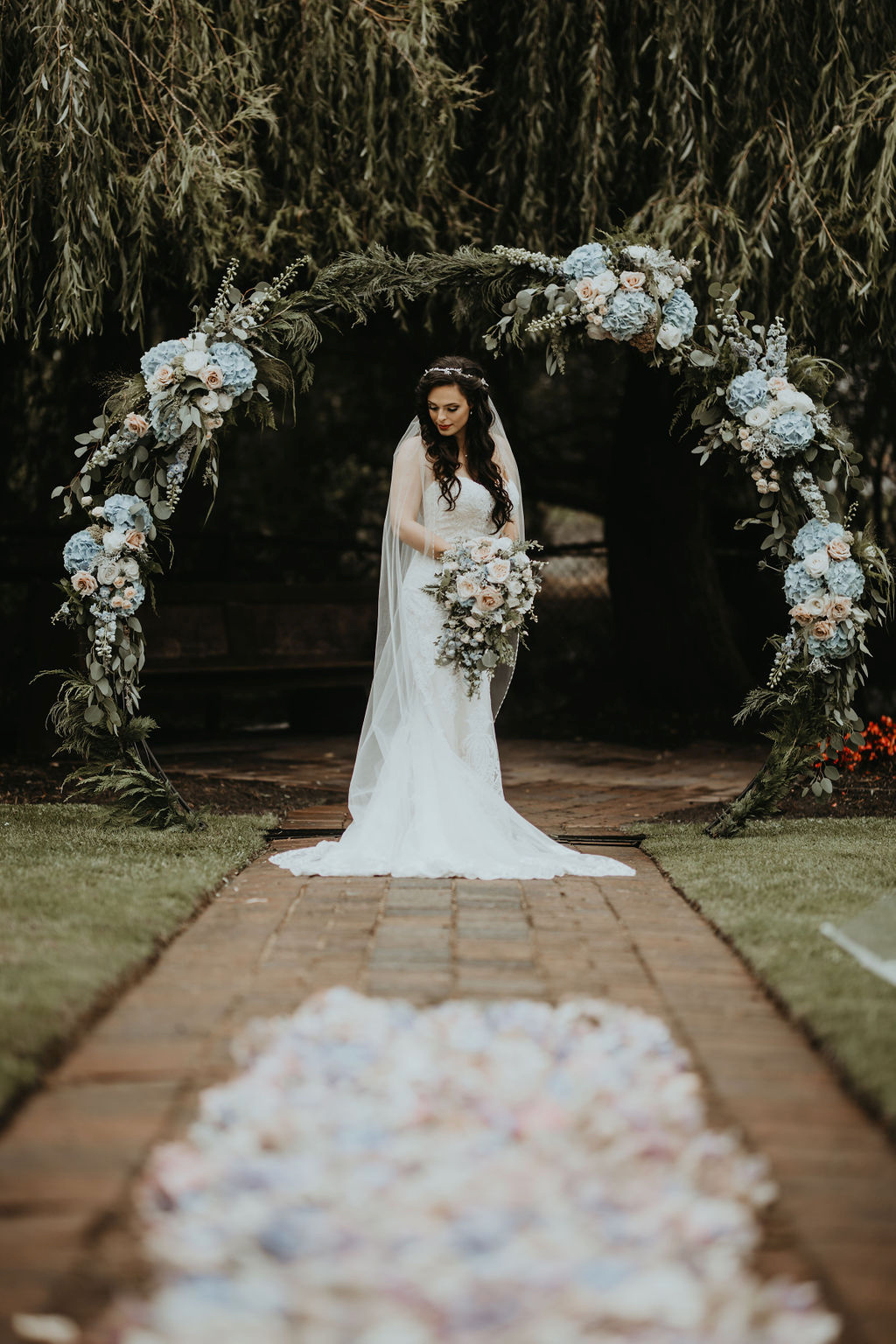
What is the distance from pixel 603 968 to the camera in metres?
3.59

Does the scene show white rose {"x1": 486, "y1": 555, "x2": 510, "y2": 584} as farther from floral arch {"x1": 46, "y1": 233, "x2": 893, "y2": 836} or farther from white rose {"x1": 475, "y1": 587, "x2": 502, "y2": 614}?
floral arch {"x1": 46, "y1": 233, "x2": 893, "y2": 836}

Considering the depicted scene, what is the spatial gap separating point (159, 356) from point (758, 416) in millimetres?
2697

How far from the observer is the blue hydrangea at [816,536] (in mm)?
5609

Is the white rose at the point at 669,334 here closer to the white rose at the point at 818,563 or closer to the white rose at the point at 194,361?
the white rose at the point at 818,563

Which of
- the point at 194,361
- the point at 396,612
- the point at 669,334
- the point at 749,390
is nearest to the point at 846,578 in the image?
the point at 749,390

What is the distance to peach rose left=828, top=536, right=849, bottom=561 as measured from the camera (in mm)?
5570

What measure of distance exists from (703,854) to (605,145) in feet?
14.4

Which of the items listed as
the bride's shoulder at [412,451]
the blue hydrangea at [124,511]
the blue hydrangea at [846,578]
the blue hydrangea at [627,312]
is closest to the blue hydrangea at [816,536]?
the blue hydrangea at [846,578]

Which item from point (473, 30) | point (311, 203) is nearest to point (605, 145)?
point (473, 30)

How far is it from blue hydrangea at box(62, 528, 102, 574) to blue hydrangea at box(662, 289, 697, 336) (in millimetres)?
2780

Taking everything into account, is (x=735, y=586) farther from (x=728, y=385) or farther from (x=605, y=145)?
(x=728, y=385)

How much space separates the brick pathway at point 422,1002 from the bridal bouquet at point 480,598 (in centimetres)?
105

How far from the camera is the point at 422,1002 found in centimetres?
320

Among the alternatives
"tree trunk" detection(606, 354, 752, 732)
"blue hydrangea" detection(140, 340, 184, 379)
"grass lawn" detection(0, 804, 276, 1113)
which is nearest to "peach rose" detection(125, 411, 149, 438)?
"blue hydrangea" detection(140, 340, 184, 379)
